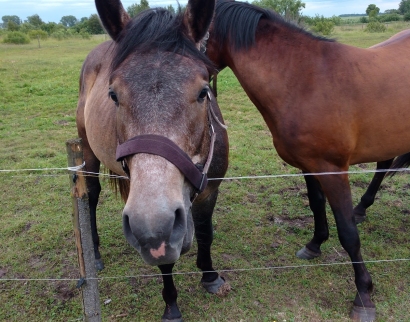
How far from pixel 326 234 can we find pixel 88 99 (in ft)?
8.12

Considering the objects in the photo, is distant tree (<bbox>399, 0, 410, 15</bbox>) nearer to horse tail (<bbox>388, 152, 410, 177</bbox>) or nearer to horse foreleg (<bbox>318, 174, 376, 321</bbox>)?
horse tail (<bbox>388, 152, 410, 177</bbox>)

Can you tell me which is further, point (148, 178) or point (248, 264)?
point (248, 264)

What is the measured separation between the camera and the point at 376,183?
3.73 meters

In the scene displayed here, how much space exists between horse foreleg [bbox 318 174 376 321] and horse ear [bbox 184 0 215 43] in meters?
1.31

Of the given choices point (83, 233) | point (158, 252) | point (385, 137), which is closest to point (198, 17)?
point (158, 252)

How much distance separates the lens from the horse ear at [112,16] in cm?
179

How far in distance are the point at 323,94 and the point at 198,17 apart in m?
1.09

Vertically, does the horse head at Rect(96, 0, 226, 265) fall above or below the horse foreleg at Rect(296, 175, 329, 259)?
above

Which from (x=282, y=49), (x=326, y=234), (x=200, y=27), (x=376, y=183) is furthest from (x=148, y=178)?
(x=376, y=183)

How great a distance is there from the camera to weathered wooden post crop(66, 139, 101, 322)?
1968 mm

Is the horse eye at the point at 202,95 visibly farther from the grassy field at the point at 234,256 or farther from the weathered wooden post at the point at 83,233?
the grassy field at the point at 234,256

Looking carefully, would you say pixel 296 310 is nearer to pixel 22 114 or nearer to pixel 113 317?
pixel 113 317

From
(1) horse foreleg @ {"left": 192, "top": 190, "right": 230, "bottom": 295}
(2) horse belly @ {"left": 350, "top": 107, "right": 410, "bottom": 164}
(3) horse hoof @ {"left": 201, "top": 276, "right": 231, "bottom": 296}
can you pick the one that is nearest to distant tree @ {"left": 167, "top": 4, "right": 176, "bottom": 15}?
(1) horse foreleg @ {"left": 192, "top": 190, "right": 230, "bottom": 295}

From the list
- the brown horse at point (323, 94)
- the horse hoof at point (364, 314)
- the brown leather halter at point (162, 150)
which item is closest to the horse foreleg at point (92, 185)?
the brown horse at point (323, 94)
